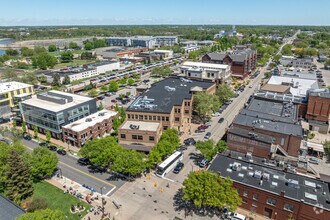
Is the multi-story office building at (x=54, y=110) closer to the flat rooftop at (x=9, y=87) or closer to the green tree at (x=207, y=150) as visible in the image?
the flat rooftop at (x=9, y=87)

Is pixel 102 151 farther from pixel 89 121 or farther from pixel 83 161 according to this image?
pixel 89 121

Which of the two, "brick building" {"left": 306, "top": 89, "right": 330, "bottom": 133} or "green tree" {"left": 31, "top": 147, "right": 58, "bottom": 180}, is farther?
"brick building" {"left": 306, "top": 89, "right": 330, "bottom": 133}

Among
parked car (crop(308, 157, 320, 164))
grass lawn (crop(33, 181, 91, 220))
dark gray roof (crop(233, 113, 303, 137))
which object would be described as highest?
A: dark gray roof (crop(233, 113, 303, 137))

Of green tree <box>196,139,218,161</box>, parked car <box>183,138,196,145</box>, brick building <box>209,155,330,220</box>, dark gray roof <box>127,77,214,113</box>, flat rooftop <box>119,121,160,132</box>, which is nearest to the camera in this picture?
brick building <box>209,155,330,220</box>

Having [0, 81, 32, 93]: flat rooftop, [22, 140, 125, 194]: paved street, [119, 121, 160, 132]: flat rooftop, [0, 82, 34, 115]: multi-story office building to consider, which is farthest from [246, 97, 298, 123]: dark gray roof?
[0, 81, 32, 93]: flat rooftop

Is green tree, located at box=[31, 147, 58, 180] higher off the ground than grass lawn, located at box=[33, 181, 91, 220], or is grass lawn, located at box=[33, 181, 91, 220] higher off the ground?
green tree, located at box=[31, 147, 58, 180]

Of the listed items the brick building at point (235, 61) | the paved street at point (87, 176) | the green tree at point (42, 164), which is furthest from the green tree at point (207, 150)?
the brick building at point (235, 61)

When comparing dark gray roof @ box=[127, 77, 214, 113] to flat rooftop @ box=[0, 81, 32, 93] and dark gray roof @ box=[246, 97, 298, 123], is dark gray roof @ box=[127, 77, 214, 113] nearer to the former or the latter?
dark gray roof @ box=[246, 97, 298, 123]
